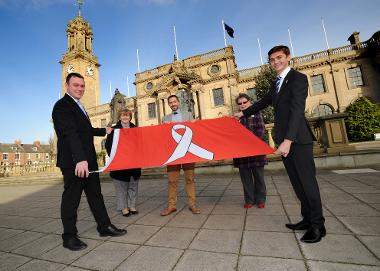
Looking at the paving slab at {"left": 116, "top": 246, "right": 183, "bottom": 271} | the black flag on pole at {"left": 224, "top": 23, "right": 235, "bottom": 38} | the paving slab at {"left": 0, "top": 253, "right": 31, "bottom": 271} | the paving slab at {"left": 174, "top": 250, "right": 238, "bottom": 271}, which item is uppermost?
the black flag on pole at {"left": 224, "top": 23, "right": 235, "bottom": 38}

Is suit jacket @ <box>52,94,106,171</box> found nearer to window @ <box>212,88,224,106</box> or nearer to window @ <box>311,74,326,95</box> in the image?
window @ <box>212,88,224,106</box>

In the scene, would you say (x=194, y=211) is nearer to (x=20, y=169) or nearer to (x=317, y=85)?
(x=20, y=169)

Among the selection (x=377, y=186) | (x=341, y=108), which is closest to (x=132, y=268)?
(x=377, y=186)

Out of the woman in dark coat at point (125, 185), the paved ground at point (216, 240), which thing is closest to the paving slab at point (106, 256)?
the paved ground at point (216, 240)

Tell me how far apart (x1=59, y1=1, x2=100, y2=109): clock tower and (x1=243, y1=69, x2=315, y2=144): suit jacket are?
42665 millimetres

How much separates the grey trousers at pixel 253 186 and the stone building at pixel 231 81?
880 inches

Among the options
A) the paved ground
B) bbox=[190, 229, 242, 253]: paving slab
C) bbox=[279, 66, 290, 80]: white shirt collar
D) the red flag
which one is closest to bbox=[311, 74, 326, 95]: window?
the paved ground

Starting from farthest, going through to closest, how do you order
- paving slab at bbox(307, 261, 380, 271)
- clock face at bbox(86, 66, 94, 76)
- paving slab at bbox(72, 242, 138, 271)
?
clock face at bbox(86, 66, 94, 76)
paving slab at bbox(72, 242, 138, 271)
paving slab at bbox(307, 261, 380, 271)

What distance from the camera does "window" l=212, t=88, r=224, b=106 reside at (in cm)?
2992

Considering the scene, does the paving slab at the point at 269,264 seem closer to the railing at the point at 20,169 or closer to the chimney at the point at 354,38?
the railing at the point at 20,169

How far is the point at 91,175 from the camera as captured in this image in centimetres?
329

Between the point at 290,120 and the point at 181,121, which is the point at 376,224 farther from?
the point at 181,121

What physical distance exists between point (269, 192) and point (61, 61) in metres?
48.0

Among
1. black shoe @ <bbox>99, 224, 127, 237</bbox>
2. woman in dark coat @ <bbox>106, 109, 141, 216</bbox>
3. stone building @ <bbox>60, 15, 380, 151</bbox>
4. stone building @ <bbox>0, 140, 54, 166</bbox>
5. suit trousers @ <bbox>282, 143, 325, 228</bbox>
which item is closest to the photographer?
suit trousers @ <bbox>282, 143, 325, 228</bbox>
